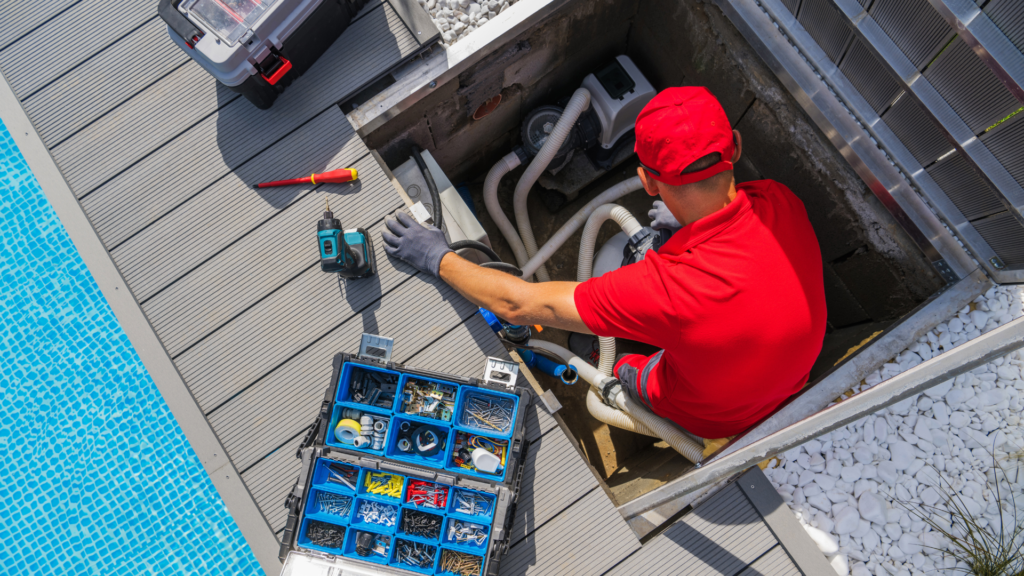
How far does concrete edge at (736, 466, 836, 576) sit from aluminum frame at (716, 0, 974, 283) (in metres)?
1.31

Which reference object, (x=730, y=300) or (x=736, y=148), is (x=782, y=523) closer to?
(x=730, y=300)

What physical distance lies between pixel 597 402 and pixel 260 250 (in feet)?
6.39

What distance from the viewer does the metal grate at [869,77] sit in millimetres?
2162

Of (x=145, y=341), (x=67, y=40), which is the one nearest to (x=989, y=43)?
(x=145, y=341)

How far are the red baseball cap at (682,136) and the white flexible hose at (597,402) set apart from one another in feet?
4.25

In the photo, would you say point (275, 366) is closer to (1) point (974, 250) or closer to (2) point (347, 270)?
(2) point (347, 270)

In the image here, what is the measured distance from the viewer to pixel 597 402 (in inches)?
113

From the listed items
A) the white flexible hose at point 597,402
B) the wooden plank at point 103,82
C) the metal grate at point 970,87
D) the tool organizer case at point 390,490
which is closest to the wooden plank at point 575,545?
the tool organizer case at point 390,490

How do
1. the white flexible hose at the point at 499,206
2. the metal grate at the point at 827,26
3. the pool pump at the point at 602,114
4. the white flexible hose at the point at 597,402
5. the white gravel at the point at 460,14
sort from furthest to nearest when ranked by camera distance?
the white flexible hose at the point at 499,206 < the pool pump at the point at 602,114 < the white flexible hose at the point at 597,402 < the white gravel at the point at 460,14 < the metal grate at the point at 827,26

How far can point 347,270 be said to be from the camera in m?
2.11

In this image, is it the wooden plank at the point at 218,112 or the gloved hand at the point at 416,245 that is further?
the wooden plank at the point at 218,112

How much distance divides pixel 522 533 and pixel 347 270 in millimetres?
1353

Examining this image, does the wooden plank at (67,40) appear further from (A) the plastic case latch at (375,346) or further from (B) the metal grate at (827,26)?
(B) the metal grate at (827,26)

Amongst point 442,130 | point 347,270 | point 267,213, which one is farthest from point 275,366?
point 442,130
